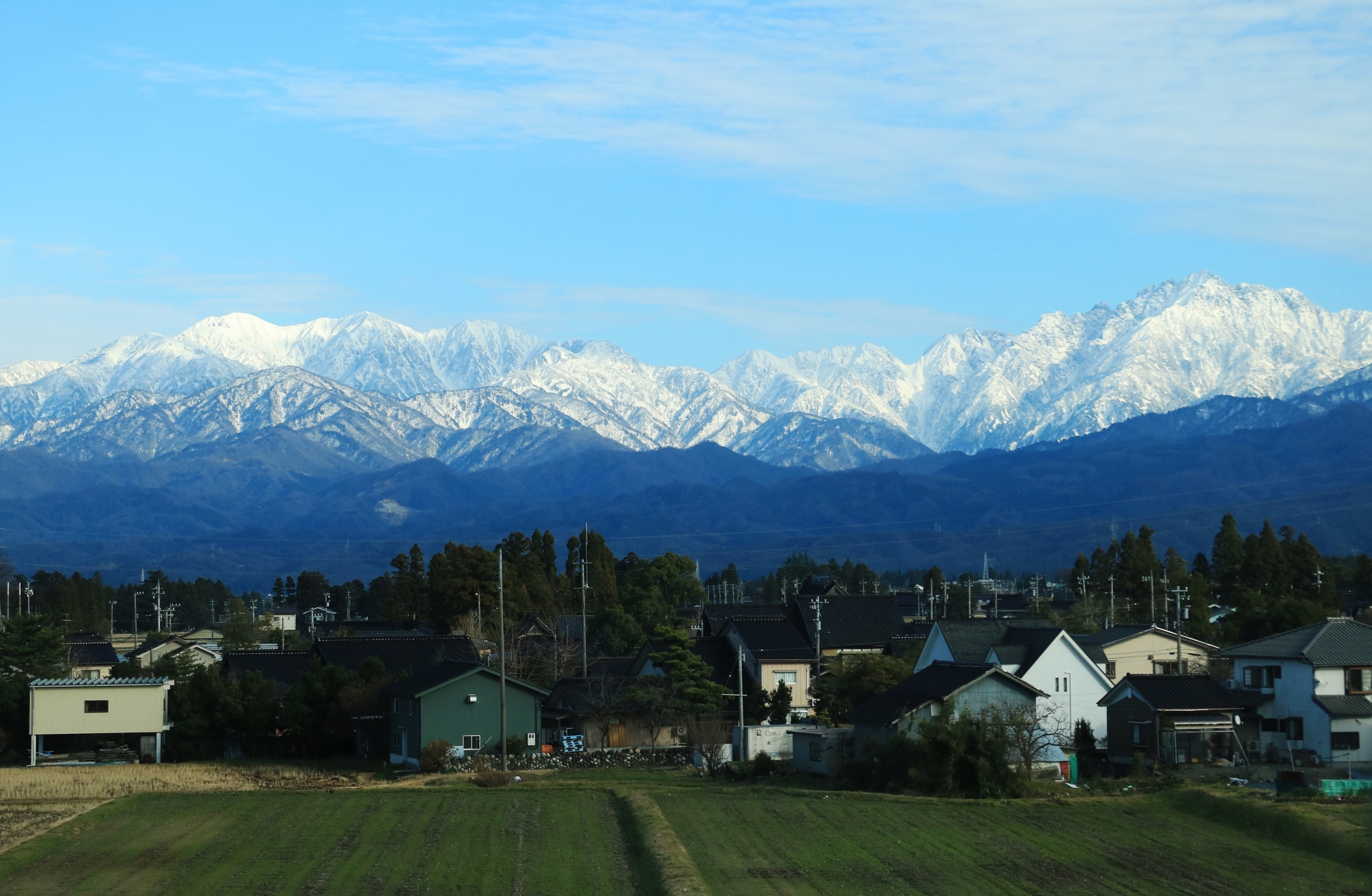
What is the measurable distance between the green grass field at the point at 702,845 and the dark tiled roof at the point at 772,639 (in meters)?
15.5

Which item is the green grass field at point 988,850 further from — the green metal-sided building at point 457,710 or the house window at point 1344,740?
the green metal-sided building at point 457,710

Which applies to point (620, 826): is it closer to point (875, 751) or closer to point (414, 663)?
point (875, 751)

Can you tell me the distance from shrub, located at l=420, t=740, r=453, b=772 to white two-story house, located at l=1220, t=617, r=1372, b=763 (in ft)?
67.6

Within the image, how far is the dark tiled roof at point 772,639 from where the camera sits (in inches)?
→ 1810

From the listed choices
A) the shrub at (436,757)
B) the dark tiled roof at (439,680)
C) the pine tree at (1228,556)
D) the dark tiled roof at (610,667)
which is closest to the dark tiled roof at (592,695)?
the dark tiled roof at (610,667)

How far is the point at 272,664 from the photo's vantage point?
46375 mm

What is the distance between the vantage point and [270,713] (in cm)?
3972

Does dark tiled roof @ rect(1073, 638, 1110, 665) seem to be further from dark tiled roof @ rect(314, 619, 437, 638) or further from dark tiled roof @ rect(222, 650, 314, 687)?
dark tiled roof @ rect(314, 619, 437, 638)

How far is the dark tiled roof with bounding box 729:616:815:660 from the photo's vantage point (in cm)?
4597

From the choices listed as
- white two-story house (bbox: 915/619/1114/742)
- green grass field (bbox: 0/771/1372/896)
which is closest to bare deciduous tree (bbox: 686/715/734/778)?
green grass field (bbox: 0/771/1372/896)

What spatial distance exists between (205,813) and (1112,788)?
61.8 ft

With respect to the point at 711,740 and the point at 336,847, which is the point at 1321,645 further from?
the point at 336,847

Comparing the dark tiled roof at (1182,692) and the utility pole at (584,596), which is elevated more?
the utility pole at (584,596)

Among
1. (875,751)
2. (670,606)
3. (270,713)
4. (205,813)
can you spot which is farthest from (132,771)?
(670,606)
